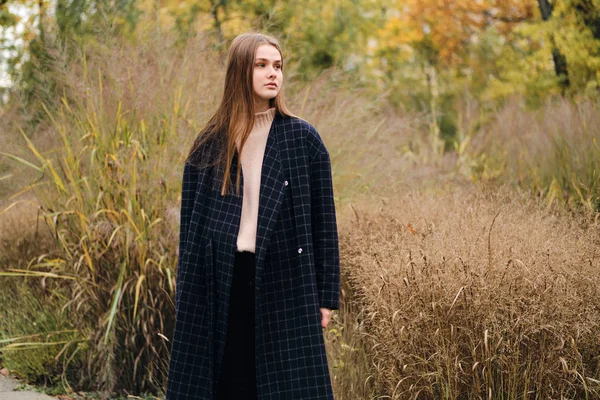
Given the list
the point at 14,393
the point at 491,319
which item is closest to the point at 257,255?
the point at 491,319

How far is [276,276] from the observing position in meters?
2.83

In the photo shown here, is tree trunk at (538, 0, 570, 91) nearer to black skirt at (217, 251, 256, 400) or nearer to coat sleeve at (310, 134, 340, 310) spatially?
coat sleeve at (310, 134, 340, 310)

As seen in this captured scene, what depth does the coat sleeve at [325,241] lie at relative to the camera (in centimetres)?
287

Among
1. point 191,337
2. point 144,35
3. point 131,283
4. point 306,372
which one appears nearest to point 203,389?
point 191,337

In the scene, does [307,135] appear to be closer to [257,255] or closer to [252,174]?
[252,174]

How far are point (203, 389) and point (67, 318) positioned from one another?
2.16 metres

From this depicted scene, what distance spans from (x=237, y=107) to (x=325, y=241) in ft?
2.09

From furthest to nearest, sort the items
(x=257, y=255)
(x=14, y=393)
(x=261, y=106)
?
1. (x=14, y=393)
2. (x=261, y=106)
3. (x=257, y=255)

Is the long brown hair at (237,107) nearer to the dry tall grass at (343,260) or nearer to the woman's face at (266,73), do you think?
the woman's face at (266,73)

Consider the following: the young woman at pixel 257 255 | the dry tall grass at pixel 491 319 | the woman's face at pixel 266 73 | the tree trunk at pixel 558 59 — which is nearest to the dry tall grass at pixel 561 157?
the dry tall grass at pixel 491 319

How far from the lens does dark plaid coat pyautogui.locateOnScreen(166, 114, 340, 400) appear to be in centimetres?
283

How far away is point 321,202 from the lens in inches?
114

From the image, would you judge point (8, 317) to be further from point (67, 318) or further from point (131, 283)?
point (131, 283)

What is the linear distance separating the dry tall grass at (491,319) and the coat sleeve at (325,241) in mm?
373
